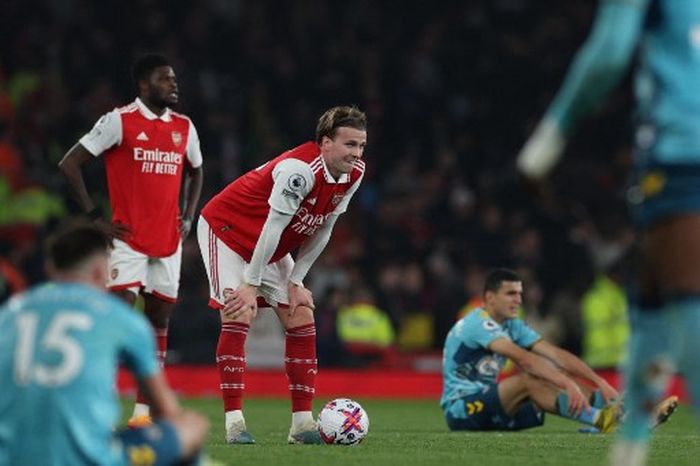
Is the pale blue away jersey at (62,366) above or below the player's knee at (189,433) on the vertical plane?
above

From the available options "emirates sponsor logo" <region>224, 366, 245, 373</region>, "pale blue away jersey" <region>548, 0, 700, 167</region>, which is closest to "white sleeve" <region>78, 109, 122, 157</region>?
"emirates sponsor logo" <region>224, 366, 245, 373</region>

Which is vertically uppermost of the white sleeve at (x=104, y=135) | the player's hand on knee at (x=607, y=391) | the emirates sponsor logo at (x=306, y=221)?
the white sleeve at (x=104, y=135)

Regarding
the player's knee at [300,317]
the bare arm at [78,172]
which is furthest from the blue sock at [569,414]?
the bare arm at [78,172]

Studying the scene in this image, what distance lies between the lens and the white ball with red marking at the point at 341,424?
356 inches

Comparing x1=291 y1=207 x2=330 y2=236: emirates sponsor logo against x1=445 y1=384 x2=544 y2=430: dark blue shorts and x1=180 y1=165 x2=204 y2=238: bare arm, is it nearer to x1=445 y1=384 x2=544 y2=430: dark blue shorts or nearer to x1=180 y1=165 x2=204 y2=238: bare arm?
x1=180 y1=165 x2=204 y2=238: bare arm

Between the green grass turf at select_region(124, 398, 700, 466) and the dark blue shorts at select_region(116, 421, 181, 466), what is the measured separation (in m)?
2.43

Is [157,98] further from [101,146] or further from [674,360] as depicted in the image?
[674,360]

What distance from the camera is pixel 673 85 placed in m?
4.97

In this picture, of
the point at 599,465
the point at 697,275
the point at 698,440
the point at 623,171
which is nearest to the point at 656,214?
the point at 697,275

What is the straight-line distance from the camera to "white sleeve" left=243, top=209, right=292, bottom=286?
28.8 feet

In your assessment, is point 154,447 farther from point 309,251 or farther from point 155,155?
point 155,155

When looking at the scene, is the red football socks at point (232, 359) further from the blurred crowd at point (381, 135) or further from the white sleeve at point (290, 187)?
the blurred crowd at point (381, 135)

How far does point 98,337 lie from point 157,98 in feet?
17.5

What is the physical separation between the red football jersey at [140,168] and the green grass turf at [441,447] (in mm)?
1401
